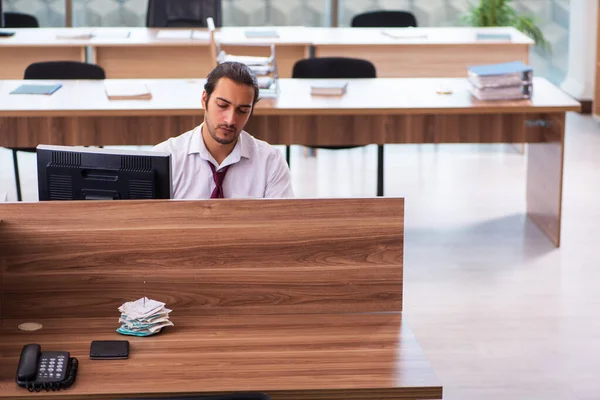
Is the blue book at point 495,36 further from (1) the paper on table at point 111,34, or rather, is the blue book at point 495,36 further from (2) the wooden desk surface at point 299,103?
(1) the paper on table at point 111,34

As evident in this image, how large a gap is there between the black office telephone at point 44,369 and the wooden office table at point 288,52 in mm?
4618

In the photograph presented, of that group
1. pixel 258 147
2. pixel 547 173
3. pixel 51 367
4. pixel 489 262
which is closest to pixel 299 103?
pixel 489 262

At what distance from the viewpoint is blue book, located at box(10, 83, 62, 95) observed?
534 centimetres

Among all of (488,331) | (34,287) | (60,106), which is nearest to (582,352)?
(488,331)

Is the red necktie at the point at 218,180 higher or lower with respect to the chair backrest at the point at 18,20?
lower

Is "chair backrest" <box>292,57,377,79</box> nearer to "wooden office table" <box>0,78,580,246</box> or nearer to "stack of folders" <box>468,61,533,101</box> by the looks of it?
"wooden office table" <box>0,78,580,246</box>

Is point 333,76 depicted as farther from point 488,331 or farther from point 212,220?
point 212,220

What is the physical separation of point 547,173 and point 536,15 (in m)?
3.43

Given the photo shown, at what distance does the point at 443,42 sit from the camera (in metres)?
6.93

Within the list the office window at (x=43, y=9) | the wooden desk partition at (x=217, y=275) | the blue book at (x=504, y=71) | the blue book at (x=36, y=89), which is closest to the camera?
the wooden desk partition at (x=217, y=275)

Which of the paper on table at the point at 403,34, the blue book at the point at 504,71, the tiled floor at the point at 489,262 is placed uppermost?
the paper on table at the point at 403,34

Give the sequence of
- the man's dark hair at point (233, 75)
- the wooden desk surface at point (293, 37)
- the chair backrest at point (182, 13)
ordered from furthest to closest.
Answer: the chair backrest at point (182, 13), the wooden desk surface at point (293, 37), the man's dark hair at point (233, 75)

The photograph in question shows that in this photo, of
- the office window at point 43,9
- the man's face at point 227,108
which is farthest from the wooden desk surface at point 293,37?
the man's face at point 227,108

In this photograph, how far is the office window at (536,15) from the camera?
27.8 ft
